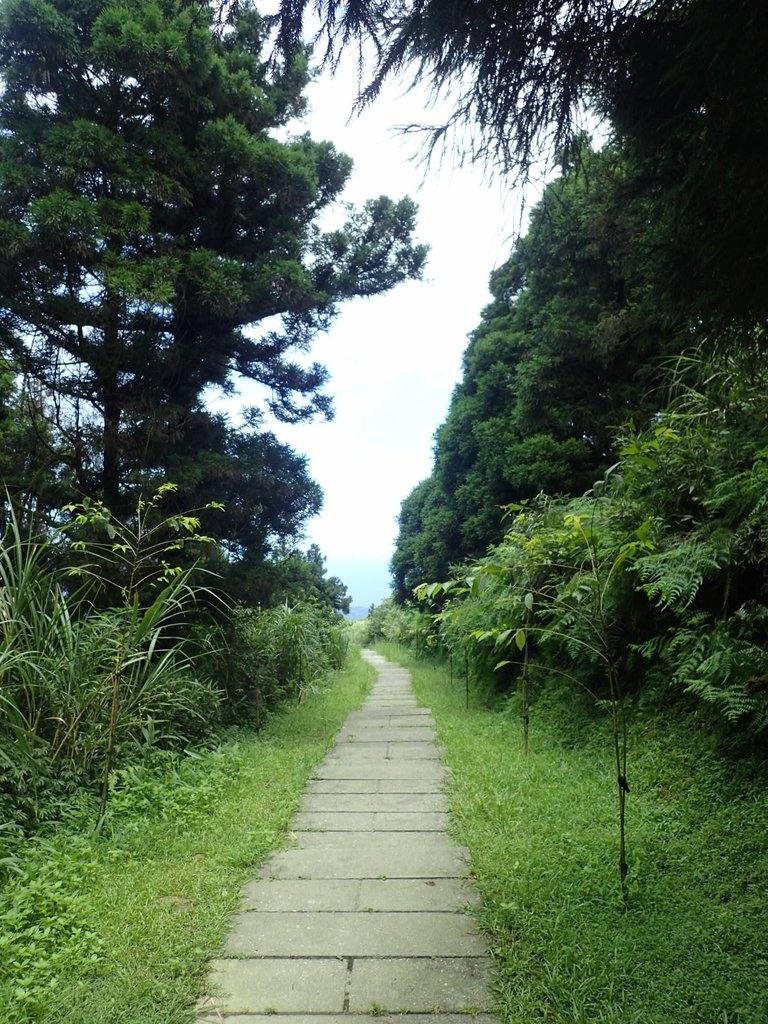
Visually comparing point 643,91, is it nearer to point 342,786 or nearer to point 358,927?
point 358,927

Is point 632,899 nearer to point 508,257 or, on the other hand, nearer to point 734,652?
point 734,652

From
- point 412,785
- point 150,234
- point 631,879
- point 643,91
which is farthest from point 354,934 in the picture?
point 150,234

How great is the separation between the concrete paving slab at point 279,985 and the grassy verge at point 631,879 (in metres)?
0.48

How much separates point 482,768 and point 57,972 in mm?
2693

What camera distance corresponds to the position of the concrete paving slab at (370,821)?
325 centimetres

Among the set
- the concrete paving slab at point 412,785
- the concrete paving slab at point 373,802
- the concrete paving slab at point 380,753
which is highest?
the concrete paving slab at point 380,753

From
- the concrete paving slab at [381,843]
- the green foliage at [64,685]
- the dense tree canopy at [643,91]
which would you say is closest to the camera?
the dense tree canopy at [643,91]

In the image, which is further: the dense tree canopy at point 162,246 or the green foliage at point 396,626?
the green foliage at point 396,626

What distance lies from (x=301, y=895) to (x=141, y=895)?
0.60 meters

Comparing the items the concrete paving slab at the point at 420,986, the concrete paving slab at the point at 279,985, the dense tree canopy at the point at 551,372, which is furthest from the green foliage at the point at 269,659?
the concrete paving slab at the point at 420,986

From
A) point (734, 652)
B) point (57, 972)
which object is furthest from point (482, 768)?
point (57, 972)

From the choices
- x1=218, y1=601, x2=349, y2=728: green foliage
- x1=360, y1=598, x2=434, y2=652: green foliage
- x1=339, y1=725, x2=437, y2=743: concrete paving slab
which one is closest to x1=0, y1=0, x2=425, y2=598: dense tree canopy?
x1=218, y1=601, x2=349, y2=728: green foliage

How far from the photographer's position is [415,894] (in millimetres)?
2463

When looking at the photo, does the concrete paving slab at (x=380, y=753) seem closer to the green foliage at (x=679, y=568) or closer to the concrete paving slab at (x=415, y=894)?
the green foliage at (x=679, y=568)
